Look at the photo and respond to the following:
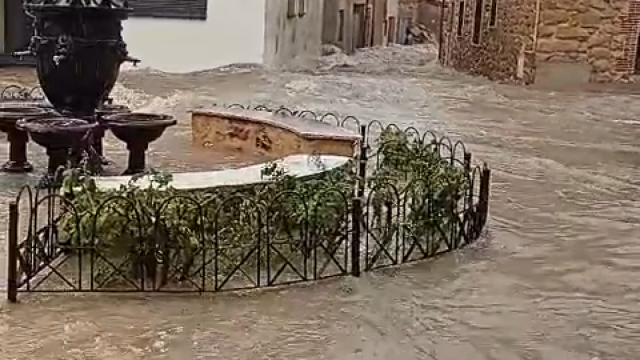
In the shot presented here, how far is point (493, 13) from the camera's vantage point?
19359 millimetres

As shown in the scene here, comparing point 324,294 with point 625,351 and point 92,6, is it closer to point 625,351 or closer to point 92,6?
point 625,351

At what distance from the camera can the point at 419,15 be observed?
38156 millimetres

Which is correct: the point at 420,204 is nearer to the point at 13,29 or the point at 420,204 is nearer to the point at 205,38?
the point at 205,38

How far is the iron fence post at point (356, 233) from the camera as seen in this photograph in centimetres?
498

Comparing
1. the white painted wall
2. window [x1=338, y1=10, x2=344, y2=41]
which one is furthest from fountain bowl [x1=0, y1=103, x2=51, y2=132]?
window [x1=338, y1=10, x2=344, y2=41]

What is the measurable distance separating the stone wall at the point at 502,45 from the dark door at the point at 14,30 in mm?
8804

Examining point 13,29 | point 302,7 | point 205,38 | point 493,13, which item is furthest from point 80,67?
point 302,7

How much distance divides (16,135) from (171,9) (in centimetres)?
997

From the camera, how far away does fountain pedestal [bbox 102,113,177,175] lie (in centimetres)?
711

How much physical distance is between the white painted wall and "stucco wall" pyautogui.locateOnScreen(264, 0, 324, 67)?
284 mm

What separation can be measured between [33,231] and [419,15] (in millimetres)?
34207

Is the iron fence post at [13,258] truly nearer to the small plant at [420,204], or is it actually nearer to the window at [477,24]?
the small plant at [420,204]

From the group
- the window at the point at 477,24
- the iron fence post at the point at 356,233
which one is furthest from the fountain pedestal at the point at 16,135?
the window at the point at 477,24

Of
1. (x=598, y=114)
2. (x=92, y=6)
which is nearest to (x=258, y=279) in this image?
(x=92, y=6)
